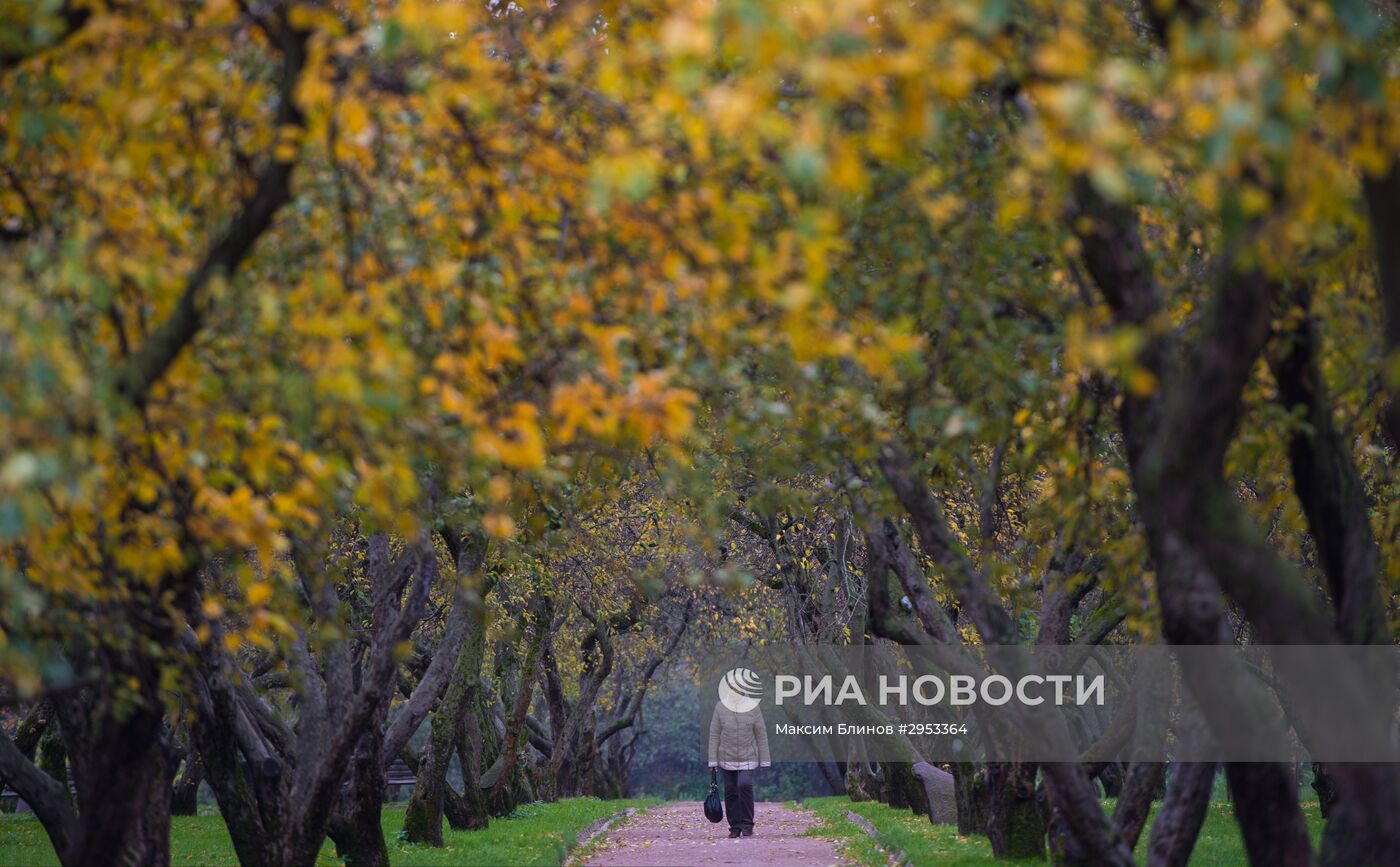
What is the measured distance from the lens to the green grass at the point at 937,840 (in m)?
16.3

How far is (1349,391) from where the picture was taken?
754 cm

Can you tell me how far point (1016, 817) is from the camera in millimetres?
15711

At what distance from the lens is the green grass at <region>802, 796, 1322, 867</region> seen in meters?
16.3

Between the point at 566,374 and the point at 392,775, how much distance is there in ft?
151

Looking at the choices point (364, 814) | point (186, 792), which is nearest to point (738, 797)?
point (364, 814)

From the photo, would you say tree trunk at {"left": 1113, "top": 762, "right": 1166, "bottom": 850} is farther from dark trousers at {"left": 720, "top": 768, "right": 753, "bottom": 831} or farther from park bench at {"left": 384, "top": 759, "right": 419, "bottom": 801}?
park bench at {"left": 384, "top": 759, "right": 419, "bottom": 801}

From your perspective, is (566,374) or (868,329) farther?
(868,329)

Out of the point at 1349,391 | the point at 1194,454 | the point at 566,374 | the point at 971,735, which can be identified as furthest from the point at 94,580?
A: the point at 971,735

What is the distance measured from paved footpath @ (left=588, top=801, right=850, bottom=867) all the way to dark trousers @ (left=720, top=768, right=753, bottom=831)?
0.89 ft

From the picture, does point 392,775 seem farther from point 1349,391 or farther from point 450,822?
point 1349,391

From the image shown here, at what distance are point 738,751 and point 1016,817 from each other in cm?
634

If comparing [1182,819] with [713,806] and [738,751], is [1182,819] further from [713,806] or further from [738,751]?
[713,806]

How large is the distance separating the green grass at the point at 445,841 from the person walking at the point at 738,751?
2.42 m

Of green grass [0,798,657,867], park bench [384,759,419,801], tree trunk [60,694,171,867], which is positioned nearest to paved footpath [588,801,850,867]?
green grass [0,798,657,867]
